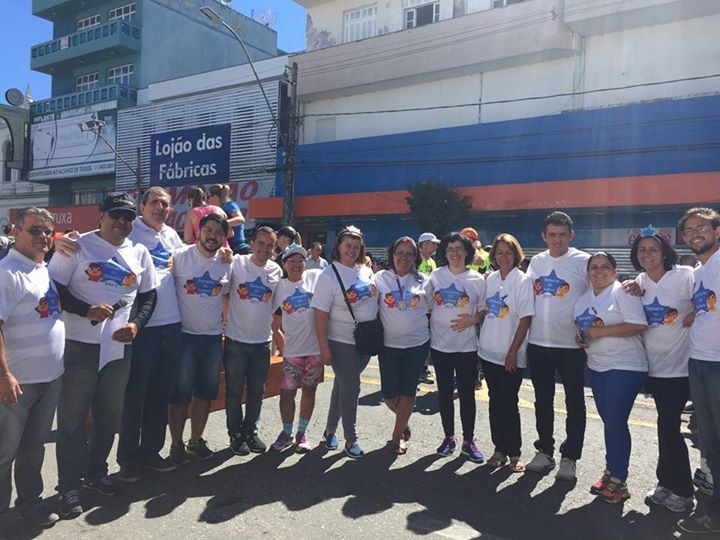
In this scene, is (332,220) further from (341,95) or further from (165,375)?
(165,375)

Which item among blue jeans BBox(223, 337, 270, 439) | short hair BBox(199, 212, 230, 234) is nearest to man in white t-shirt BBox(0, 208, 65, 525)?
short hair BBox(199, 212, 230, 234)

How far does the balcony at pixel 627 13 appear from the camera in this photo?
16.6 metres

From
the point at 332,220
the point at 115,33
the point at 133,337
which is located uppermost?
the point at 115,33

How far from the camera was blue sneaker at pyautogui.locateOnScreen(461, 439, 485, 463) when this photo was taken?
472 centimetres

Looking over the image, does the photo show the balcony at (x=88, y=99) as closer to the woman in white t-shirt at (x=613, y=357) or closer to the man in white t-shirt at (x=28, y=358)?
the man in white t-shirt at (x=28, y=358)

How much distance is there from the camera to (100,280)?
12.0 feet

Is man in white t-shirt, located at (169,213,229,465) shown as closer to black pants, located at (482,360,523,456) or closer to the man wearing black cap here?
the man wearing black cap

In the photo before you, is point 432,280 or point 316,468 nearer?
point 316,468

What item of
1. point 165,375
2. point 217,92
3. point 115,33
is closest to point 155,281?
point 165,375

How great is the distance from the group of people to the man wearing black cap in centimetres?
1

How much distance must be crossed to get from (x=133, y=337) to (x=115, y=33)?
31.8m

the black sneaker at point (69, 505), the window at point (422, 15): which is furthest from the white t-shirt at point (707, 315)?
the window at point (422, 15)

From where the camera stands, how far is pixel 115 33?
30.5m

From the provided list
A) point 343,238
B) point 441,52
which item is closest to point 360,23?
point 441,52
